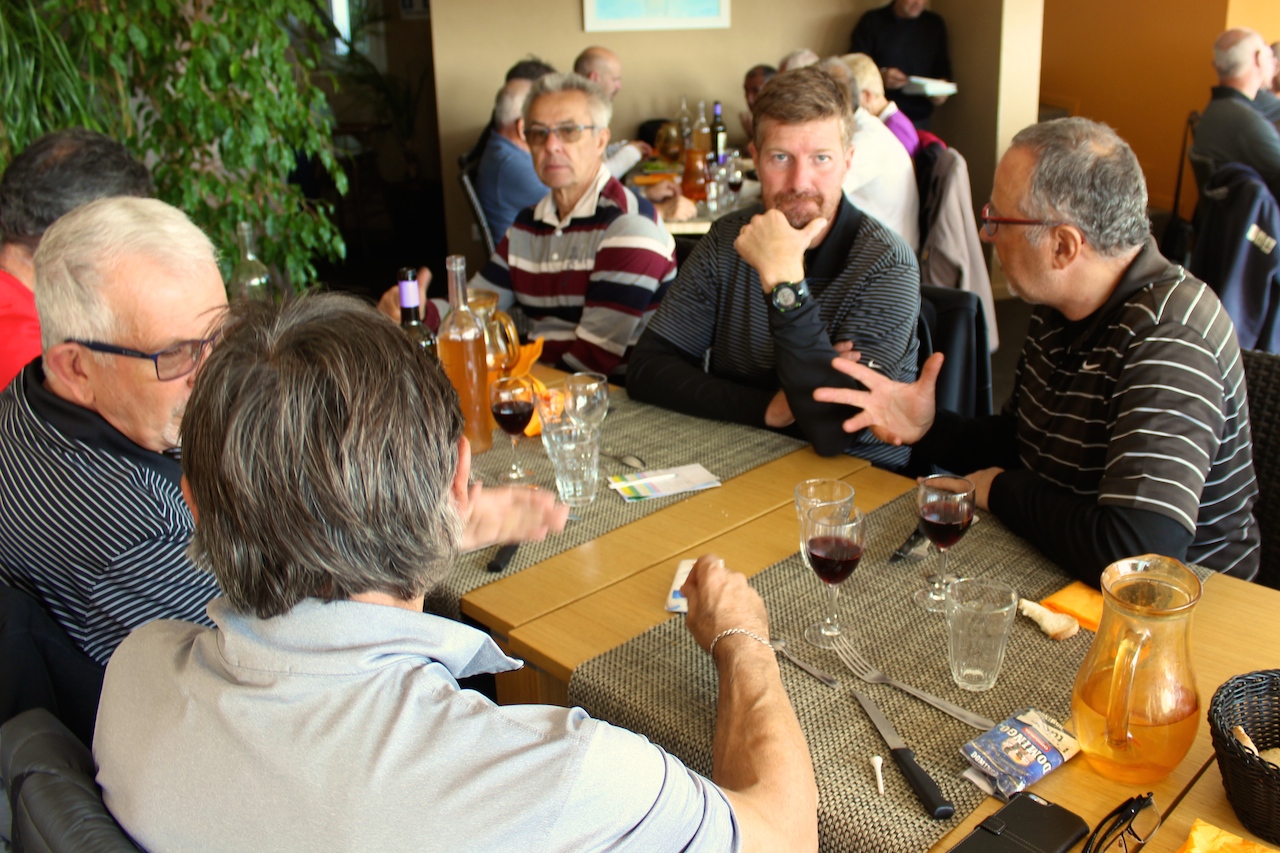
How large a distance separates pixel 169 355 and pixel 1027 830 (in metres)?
1.27

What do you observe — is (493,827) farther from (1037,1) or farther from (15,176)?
(1037,1)

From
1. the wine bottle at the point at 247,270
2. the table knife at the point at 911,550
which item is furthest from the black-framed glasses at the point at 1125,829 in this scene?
the wine bottle at the point at 247,270

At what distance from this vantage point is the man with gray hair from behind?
0.76m

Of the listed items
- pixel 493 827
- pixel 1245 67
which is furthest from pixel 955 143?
pixel 493 827

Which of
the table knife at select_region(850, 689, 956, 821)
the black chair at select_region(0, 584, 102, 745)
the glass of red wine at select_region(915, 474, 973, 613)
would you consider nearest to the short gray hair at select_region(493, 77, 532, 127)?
the glass of red wine at select_region(915, 474, 973, 613)

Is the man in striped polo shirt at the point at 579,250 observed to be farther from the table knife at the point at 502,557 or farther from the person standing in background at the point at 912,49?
the person standing in background at the point at 912,49

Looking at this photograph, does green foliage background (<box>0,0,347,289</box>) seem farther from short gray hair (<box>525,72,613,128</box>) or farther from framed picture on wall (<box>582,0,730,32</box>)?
framed picture on wall (<box>582,0,730,32</box>)

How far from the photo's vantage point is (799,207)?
2.22 meters

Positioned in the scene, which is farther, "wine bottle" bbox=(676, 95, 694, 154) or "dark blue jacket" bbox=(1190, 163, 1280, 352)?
"wine bottle" bbox=(676, 95, 694, 154)

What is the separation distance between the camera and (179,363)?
1.50m

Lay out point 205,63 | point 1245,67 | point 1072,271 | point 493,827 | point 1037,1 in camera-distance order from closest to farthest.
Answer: point 493,827
point 1072,271
point 205,63
point 1245,67
point 1037,1

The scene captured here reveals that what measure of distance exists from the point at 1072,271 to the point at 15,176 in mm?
2193

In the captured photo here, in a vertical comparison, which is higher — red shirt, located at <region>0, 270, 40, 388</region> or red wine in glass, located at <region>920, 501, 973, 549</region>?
red shirt, located at <region>0, 270, 40, 388</region>

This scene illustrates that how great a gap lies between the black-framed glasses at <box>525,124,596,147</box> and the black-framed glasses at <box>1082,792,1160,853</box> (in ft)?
7.80
